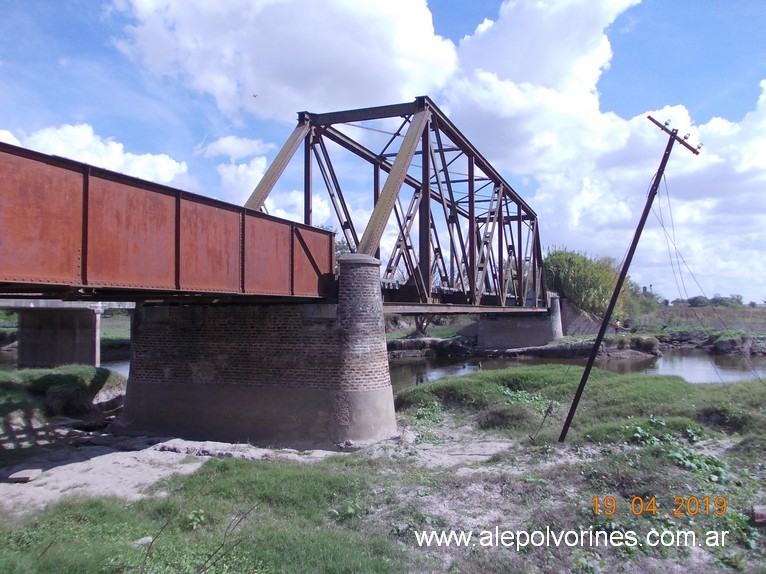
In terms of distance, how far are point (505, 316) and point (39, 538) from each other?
47.3 meters

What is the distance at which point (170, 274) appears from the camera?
1055 centimetres

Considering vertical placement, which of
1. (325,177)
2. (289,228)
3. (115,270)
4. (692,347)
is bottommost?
(692,347)

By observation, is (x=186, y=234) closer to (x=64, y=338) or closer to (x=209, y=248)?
(x=209, y=248)

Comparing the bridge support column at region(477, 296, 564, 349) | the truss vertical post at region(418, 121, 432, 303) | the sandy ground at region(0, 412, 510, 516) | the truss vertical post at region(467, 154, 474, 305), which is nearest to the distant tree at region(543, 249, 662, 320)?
the bridge support column at region(477, 296, 564, 349)

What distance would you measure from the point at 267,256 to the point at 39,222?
5145 millimetres

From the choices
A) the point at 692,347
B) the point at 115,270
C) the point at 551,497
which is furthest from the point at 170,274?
the point at 692,347

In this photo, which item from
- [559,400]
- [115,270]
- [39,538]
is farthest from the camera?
[559,400]

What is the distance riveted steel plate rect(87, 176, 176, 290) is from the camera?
9.12 metres

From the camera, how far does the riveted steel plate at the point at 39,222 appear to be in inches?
308

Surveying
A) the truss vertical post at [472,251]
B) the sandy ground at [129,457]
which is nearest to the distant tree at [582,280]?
the truss vertical post at [472,251]

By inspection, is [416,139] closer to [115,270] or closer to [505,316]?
[115,270]

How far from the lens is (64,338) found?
112ft

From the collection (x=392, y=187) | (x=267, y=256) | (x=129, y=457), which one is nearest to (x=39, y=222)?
(x=267, y=256)

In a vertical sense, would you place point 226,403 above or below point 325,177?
below
